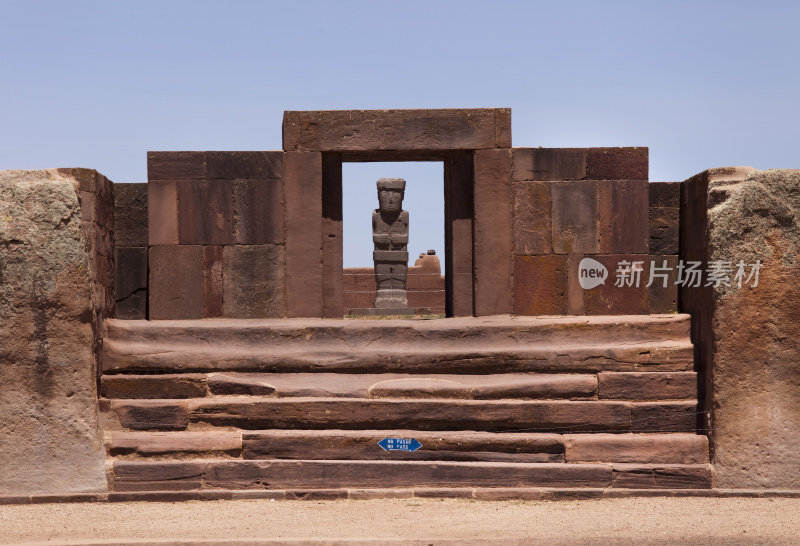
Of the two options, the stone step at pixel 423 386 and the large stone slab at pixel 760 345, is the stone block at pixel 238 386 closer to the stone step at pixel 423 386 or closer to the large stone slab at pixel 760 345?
the stone step at pixel 423 386

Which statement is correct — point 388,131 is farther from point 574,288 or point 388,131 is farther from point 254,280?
point 574,288

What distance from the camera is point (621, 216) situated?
1078 cm

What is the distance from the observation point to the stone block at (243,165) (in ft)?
35.2

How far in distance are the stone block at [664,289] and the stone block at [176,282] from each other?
484 centimetres

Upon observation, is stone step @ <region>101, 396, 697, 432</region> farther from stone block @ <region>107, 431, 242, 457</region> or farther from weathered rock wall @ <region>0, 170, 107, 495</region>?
weathered rock wall @ <region>0, 170, 107, 495</region>

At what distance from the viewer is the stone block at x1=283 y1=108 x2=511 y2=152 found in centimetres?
1074

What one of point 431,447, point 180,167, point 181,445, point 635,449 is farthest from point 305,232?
point 635,449

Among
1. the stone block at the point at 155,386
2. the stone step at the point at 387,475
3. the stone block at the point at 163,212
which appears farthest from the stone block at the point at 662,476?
the stone block at the point at 163,212

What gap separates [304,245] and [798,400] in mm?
5100

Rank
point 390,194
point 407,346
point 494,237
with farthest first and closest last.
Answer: point 390,194 < point 494,237 < point 407,346

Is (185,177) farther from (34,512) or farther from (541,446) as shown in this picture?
(541,446)

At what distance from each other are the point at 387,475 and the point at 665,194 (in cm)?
439

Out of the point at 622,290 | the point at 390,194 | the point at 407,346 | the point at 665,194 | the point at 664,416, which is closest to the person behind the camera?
the point at 664,416

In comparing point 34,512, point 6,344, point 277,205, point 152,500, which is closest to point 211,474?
point 152,500
